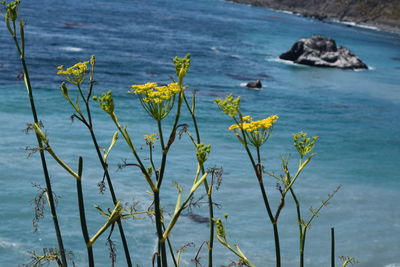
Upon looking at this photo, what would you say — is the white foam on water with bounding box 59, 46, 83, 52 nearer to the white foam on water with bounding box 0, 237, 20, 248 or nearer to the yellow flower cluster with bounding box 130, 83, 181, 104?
the white foam on water with bounding box 0, 237, 20, 248

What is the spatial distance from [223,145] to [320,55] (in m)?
26.0

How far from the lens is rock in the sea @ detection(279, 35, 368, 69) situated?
4238cm

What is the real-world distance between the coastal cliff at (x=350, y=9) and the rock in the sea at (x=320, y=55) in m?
58.0

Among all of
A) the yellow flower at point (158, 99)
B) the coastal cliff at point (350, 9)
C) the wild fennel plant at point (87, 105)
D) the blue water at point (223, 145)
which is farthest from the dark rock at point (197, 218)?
the coastal cliff at point (350, 9)

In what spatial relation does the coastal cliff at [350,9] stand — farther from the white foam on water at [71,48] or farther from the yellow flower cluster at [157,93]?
the yellow flower cluster at [157,93]

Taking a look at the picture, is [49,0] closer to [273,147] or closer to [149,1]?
[149,1]

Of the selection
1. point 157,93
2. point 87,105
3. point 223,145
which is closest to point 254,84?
point 223,145

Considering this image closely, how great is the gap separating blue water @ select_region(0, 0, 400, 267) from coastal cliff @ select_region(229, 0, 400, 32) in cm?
6604

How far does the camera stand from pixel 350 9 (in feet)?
390

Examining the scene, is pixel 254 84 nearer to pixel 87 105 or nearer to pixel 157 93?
pixel 87 105

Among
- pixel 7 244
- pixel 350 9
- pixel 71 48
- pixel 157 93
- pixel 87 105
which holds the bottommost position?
pixel 350 9

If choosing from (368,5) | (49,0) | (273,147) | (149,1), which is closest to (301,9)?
(368,5)

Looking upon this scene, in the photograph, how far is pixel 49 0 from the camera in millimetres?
64062

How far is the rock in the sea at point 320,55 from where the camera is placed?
139 ft
